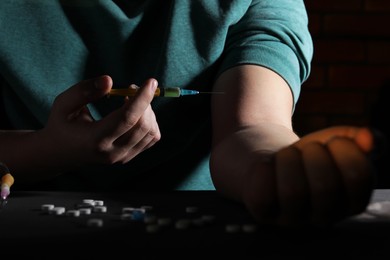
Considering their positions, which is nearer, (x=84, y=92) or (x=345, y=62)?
(x=84, y=92)

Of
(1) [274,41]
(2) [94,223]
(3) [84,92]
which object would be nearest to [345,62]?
(1) [274,41]

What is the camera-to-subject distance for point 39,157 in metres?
0.92

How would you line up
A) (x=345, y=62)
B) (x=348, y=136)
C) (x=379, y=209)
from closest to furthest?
(x=348, y=136) → (x=379, y=209) → (x=345, y=62)

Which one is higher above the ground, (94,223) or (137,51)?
(94,223)

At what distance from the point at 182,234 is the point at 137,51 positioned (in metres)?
0.58

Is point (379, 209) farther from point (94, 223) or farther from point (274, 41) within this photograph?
point (274, 41)

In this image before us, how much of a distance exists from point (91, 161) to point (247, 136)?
0.71ft

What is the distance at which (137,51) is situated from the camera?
42.2 inches

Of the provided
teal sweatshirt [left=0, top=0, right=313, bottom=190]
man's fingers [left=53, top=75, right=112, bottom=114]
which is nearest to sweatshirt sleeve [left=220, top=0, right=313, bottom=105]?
teal sweatshirt [left=0, top=0, right=313, bottom=190]

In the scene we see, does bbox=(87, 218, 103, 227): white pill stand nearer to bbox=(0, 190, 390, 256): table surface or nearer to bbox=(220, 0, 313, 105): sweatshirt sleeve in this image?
bbox=(0, 190, 390, 256): table surface

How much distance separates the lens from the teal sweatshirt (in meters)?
1.04

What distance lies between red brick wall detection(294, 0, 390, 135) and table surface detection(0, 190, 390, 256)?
171cm

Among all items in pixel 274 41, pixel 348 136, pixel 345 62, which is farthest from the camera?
pixel 345 62

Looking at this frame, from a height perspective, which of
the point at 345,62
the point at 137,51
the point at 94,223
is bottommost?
the point at 345,62
